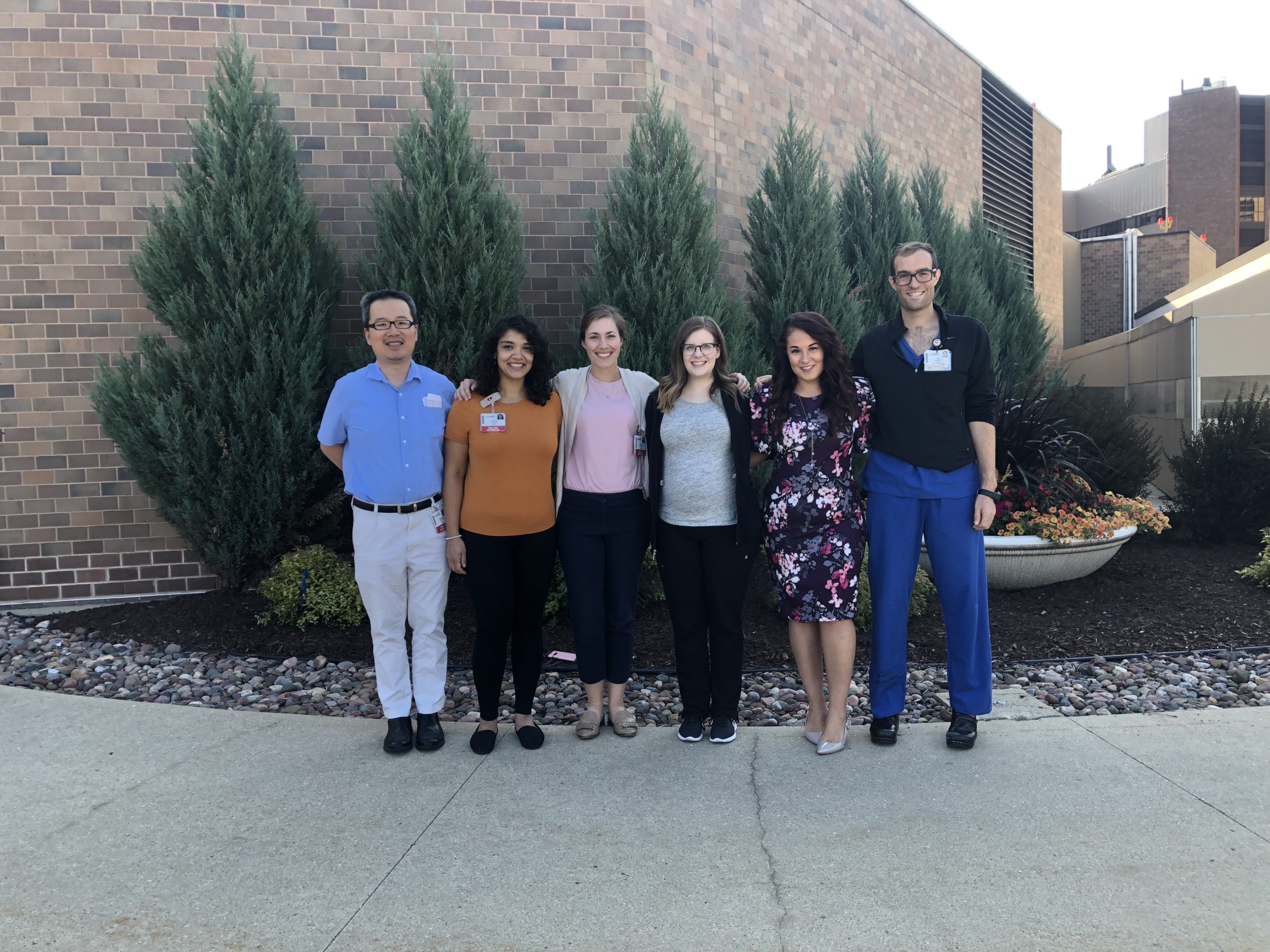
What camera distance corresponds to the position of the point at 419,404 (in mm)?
3793

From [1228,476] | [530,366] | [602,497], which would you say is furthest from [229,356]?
[1228,476]

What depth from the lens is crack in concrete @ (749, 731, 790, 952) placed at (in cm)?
246

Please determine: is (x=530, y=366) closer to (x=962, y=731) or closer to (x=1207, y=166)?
(x=962, y=731)

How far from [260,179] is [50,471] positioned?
2.74 metres

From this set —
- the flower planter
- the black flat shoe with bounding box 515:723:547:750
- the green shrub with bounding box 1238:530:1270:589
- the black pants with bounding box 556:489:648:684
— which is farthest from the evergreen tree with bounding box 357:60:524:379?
the green shrub with bounding box 1238:530:1270:589

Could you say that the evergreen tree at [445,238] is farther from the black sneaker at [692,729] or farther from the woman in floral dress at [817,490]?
the black sneaker at [692,729]

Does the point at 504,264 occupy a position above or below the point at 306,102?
below

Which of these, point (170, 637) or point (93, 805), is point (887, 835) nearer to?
point (93, 805)

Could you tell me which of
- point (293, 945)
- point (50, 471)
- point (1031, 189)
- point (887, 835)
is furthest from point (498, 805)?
point (1031, 189)

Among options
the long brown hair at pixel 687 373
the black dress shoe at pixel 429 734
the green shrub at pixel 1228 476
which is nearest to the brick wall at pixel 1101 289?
the green shrub at pixel 1228 476

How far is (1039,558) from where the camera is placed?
623 cm

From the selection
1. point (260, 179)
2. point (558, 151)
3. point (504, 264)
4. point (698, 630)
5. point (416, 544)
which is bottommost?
point (698, 630)

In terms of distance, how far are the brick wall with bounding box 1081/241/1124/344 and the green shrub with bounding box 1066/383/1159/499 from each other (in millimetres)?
20373

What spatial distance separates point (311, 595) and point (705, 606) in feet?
9.76
